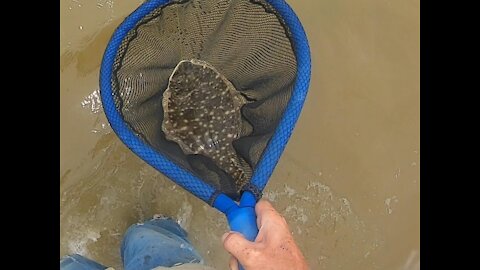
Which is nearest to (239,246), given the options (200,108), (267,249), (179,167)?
(267,249)

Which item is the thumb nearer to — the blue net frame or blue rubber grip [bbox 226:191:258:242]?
blue rubber grip [bbox 226:191:258:242]

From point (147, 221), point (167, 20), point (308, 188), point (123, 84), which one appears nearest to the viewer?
point (123, 84)

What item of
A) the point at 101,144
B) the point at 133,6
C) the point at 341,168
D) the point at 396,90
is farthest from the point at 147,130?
the point at 396,90

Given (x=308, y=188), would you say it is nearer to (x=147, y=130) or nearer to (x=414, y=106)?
(x=414, y=106)

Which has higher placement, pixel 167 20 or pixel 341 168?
pixel 167 20

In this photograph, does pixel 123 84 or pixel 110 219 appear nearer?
pixel 123 84

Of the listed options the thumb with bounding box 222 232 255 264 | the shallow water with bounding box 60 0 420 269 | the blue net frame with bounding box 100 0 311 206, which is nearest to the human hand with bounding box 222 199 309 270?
the thumb with bounding box 222 232 255 264
